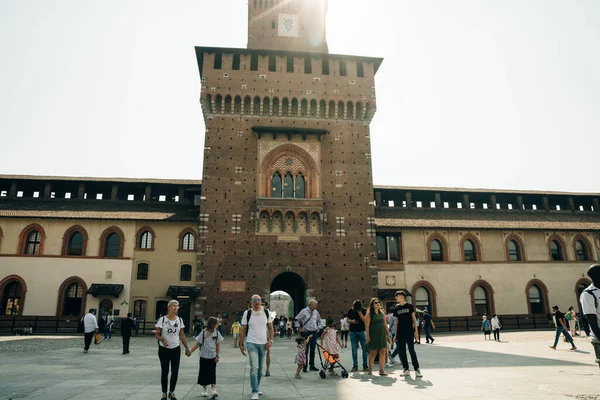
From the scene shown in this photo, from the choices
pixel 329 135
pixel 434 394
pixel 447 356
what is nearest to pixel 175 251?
pixel 329 135

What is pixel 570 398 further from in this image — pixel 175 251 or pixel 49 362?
pixel 175 251

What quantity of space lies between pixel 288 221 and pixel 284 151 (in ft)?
18.5

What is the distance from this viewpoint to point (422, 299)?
3288 centimetres

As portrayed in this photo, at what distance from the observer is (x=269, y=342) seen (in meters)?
8.91

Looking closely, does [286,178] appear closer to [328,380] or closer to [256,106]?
[256,106]

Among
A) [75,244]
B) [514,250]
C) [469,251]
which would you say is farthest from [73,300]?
[514,250]

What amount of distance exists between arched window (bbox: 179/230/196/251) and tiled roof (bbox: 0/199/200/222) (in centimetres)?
124

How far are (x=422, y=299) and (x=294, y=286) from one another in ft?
35.0

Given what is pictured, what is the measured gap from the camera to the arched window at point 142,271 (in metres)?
31.1

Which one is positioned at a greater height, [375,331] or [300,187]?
[300,187]

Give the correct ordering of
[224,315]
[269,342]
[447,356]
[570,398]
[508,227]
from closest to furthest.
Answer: [570,398] < [269,342] < [447,356] < [224,315] < [508,227]

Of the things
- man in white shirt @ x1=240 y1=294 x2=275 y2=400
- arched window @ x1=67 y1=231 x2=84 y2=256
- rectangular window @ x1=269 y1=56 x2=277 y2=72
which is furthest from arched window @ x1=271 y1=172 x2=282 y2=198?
man in white shirt @ x1=240 y1=294 x2=275 y2=400

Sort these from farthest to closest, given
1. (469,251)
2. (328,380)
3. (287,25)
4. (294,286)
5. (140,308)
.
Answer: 1. (287,25)
2. (294,286)
3. (469,251)
4. (140,308)
5. (328,380)

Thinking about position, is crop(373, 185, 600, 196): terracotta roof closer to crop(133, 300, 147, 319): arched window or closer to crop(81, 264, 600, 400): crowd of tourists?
crop(133, 300, 147, 319): arched window
